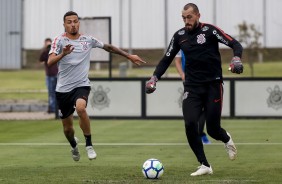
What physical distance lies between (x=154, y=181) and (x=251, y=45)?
65.2 ft

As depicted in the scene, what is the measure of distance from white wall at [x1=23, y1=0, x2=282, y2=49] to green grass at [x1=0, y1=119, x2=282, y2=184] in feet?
21.7

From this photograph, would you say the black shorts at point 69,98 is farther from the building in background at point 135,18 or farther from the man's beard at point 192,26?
the building in background at point 135,18

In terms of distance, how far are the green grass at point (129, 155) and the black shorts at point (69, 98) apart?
0.83 m

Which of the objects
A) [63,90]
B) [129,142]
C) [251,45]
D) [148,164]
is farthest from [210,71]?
[251,45]

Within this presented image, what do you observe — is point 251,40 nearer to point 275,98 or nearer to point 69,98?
point 275,98

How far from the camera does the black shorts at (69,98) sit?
13.9 meters

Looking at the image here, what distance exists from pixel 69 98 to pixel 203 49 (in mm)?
2456

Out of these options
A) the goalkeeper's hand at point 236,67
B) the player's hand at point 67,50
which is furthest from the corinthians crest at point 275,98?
the goalkeeper's hand at point 236,67

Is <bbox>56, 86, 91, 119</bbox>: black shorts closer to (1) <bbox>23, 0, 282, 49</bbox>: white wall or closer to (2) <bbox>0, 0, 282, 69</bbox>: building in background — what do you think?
(2) <bbox>0, 0, 282, 69</bbox>: building in background

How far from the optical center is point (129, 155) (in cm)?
1573

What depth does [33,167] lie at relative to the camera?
1393 centimetres

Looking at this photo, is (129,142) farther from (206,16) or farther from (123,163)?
(206,16)

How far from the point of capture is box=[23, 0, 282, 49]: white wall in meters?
29.5

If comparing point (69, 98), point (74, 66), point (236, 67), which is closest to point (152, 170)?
point (236, 67)
